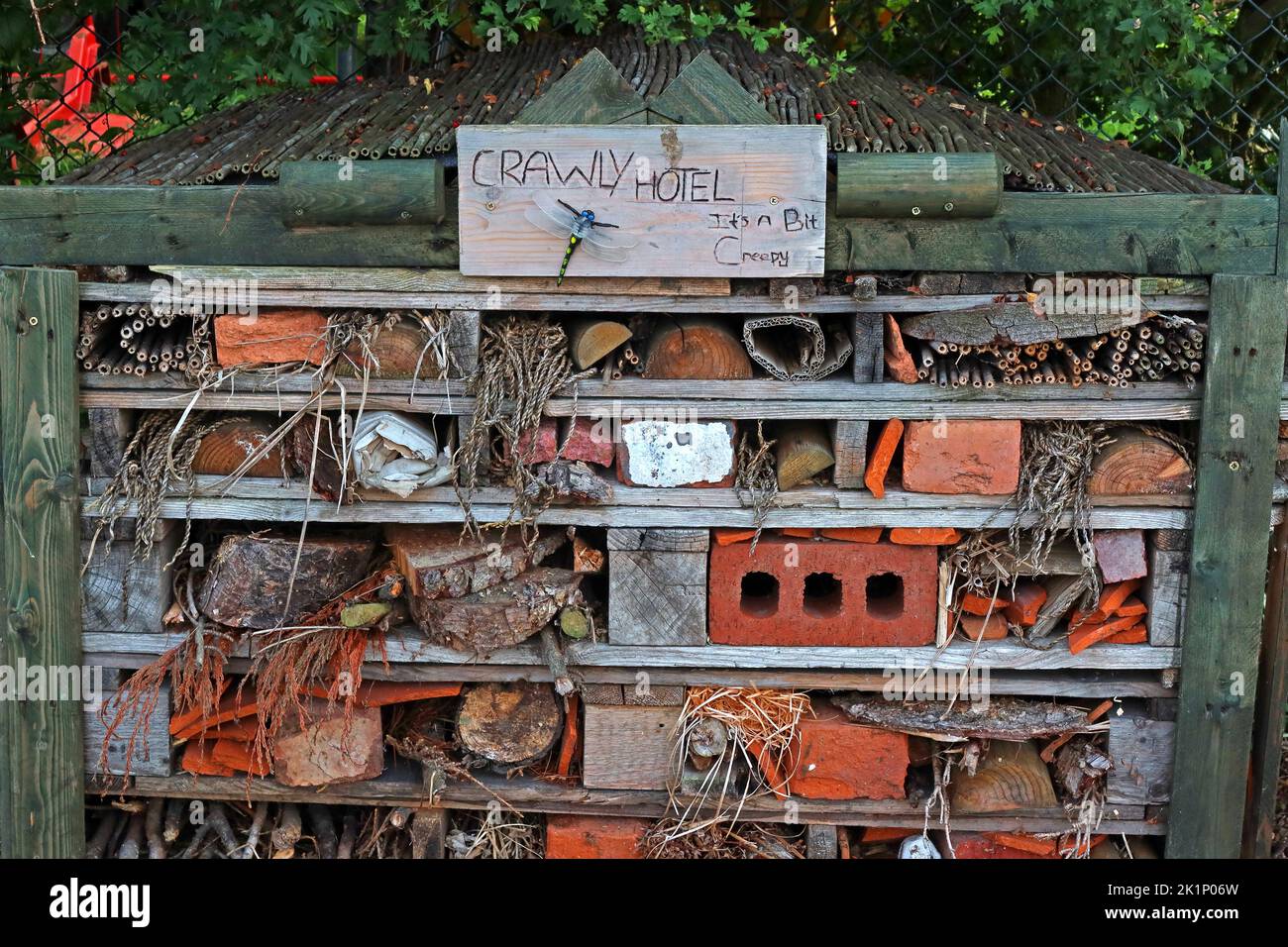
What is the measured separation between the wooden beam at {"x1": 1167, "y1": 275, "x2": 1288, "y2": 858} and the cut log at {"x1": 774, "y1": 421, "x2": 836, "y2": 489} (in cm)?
121

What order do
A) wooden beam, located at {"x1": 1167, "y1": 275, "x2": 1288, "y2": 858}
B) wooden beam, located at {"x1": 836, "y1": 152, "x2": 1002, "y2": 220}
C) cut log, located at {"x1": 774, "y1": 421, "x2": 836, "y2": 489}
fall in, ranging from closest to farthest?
wooden beam, located at {"x1": 836, "y1": 152, "x2": 1002, "y2": 220}, wooden beam, located at {"x1": 1167, "y1": 275, "x2": 1288, "y2": 858}, cut log, located at {"x1": 774, "y1": 421, "x2": 836, "y2": 489}

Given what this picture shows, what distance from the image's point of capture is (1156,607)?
4.06m

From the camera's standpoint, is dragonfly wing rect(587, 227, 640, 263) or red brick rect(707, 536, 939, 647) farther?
red brick rect(707, 536, 939, 647)

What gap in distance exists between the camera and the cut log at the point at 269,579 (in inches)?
156

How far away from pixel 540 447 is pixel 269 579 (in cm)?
99

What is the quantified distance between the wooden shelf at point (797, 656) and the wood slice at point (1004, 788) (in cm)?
37

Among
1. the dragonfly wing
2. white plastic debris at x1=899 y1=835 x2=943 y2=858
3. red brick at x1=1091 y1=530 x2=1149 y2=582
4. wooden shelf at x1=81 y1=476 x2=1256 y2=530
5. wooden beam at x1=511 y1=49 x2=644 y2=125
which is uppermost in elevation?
wooden beam at x1=511 y1=49 x2=644 y2=125

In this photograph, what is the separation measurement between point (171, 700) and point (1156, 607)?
3334 millimetres

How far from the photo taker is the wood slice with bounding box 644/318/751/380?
393 centimetres

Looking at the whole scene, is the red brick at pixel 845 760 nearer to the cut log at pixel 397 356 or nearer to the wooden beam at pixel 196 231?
the cut log at pixel 397 356

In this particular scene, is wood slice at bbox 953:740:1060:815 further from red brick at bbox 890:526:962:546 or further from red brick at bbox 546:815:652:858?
red brick at bbox 546:815:652:858

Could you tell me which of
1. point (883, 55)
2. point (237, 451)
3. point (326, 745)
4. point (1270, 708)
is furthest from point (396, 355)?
point (1270, 708)

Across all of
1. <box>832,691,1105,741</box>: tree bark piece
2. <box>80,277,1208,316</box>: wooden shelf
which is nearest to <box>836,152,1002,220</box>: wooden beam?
<box>80,277,1208,316</box>: wooden shelf

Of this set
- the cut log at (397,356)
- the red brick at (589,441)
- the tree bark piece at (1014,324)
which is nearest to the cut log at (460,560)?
the red brick at (589,441)
